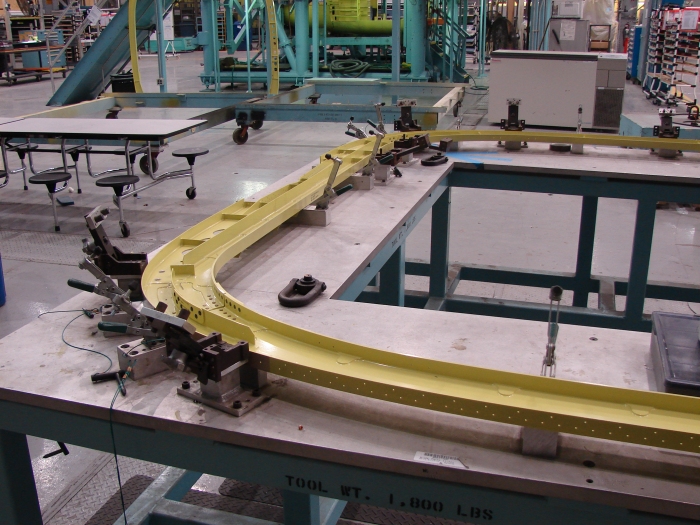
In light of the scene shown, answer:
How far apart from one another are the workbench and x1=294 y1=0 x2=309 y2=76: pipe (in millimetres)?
9962

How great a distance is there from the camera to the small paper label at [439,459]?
1136 mm

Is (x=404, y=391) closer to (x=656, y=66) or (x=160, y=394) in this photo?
(x=160, y=394)

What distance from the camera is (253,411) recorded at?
1.30 m

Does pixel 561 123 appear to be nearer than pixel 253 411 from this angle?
No

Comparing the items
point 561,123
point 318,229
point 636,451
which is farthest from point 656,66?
point 636,451

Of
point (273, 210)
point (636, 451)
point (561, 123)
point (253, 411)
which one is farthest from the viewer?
point (561, 123)

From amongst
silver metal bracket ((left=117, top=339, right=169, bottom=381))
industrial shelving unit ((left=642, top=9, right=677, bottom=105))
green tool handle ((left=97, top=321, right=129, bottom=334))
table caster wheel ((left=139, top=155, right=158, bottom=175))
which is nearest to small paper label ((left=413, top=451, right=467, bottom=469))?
silver metal bracket ((left=117, top=339, right=169, bottom=381))

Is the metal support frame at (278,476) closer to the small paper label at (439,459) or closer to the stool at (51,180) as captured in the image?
the small paper label at (439,459)

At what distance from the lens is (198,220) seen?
17.3 feet

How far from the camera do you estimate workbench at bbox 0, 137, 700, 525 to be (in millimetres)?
1117

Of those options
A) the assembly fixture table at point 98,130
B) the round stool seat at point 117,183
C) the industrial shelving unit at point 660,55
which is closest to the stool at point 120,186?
the round stool seat at point 117,183

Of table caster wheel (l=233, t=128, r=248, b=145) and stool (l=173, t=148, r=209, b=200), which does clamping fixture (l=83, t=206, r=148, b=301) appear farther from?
table caster wheel (l=233, t=128, r=248, b=145)

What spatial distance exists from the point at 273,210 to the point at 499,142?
6.52 feet

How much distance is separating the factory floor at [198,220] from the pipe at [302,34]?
4112 millimetres
